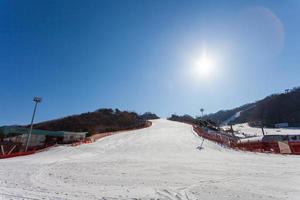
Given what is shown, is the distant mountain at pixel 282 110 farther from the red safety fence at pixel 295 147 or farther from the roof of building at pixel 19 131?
the roof of building at pixel 19 131

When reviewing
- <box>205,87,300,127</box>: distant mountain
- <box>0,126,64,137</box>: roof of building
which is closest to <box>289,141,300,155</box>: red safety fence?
<box>0,126,64,137</box>: roof of building

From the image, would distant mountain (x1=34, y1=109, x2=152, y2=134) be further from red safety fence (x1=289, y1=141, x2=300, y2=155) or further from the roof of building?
red safety fence (x1=289, y1=141, x2=300, y2=155)

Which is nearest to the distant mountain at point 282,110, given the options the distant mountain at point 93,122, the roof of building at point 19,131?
the distant mountain at point 93,122

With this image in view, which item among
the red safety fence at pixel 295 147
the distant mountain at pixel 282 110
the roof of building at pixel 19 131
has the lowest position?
the red safety fence at pixel 295 147

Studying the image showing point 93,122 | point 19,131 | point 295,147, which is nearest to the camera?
point 295,147

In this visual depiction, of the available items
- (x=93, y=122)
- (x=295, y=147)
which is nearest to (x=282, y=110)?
(x=93, y=122)

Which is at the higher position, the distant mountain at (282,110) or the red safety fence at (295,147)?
the distant mountain at (282,110)

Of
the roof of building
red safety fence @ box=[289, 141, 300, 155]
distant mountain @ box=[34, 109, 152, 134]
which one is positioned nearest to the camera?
red safety fence @ box=[289, 141, 300, 155]

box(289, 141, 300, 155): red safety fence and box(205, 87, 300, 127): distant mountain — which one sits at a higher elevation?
box(205, 87, 300, 127): distant mountain

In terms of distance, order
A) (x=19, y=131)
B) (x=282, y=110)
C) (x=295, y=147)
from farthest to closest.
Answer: (x=282, y=110)
(x=19, y=131)
(x=295, y=147)

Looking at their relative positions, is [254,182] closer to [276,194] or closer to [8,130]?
[276,194]

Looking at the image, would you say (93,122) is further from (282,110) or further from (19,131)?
(282,110)

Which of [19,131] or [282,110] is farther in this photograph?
[282,110]

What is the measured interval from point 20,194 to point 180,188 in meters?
5.31
